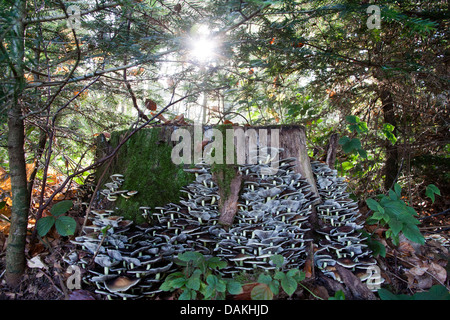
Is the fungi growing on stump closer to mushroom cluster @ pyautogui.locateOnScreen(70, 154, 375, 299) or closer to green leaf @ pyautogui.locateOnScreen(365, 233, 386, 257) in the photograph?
mushroom cluster @ pyautogui.locateOnScreen(70, 154, 375, 299)

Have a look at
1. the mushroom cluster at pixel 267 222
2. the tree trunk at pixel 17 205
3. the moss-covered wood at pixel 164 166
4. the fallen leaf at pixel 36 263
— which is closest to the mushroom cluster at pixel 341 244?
the mushroom cluster at pixel 267 222

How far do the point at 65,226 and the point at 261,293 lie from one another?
208 cm

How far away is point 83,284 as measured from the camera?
8.89 feet

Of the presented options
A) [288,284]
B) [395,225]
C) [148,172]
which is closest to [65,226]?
[148,172]

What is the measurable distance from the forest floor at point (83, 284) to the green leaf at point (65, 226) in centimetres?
55

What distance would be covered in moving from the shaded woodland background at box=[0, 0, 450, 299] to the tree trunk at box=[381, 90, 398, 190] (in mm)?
25

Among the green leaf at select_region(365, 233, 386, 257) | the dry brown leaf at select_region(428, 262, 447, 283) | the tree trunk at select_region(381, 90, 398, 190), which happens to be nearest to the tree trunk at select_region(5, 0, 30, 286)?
the green leaf at select_region(365, 233, 386, 257)

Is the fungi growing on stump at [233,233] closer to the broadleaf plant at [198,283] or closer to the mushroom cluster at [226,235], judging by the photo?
the mushroom cluster at [226,235]

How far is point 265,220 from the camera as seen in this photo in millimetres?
2969

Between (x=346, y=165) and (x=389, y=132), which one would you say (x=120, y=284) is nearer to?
(x=346, y=165)

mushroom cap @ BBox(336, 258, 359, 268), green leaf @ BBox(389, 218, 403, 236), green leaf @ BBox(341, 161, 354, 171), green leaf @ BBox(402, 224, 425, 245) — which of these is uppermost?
green leaf @ BBox(341, 161, 354, 171)

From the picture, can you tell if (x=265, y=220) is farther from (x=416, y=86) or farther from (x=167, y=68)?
(x=416, y=86)

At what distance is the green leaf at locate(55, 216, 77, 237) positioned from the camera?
257 centimetres
